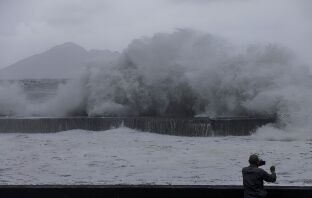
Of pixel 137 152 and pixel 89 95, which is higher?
pixel 89 95

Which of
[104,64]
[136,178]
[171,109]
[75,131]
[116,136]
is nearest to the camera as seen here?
[136,178]

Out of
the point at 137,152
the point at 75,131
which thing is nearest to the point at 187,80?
the point at 75,131

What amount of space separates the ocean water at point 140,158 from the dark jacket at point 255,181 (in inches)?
141

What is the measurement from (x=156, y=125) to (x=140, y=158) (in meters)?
4.10

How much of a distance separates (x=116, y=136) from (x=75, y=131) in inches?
70.9

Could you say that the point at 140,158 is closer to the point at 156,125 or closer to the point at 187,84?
the point at 156,125

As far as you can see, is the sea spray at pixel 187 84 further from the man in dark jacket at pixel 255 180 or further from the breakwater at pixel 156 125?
the man in dark jacket at pixel 255 180

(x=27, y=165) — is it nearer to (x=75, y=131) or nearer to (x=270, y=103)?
(x=75, y=131)

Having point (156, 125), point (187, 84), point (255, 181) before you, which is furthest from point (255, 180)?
point (187, 84)
